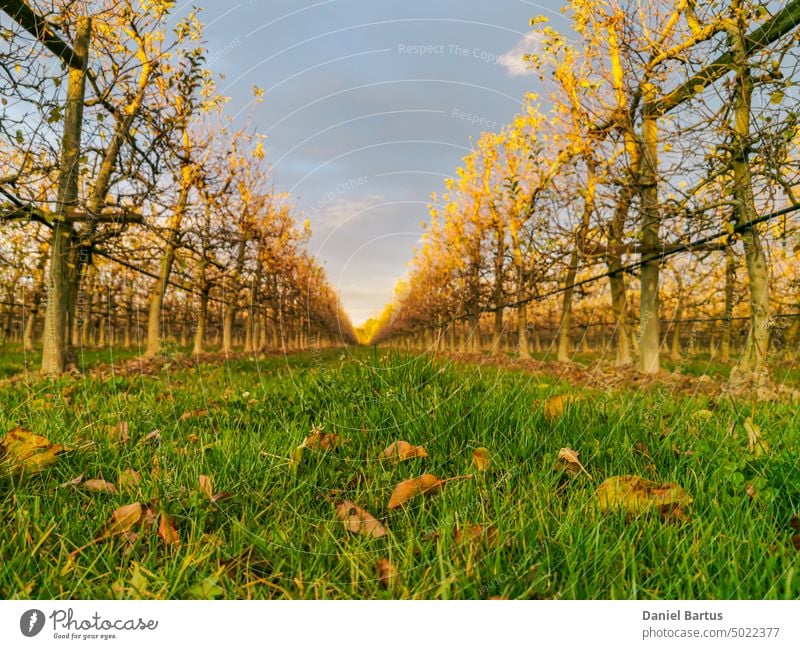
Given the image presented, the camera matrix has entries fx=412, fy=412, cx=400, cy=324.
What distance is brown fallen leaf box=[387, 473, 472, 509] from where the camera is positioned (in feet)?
5.87

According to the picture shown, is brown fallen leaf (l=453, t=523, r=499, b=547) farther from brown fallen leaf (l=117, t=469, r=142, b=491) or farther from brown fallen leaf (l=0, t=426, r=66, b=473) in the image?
brown fallen leaf (l=0, t=426, r=66, b=473)

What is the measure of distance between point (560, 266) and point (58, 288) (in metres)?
8.92

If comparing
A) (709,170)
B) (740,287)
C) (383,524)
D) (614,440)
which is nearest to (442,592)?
(383,524)

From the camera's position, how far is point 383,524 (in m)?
1.73

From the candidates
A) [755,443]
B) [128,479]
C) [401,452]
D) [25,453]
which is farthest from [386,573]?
[755,443]

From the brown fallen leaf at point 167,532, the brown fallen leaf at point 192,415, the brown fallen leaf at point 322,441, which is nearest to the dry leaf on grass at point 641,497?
the brown fallen leaf at point 322,441

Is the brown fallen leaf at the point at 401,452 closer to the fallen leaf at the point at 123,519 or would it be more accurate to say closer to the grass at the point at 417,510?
the grass at the point at 417,510

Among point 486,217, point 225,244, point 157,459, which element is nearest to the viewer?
point 157,459

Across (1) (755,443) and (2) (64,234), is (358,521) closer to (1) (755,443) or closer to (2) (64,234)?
(1) (755,443)

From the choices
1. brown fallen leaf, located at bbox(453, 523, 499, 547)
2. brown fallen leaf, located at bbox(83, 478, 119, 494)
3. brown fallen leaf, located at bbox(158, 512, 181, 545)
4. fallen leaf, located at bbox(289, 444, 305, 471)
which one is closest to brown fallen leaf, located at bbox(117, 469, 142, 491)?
brown fallen leaf, located at bbox(83, 478, 119, 494)

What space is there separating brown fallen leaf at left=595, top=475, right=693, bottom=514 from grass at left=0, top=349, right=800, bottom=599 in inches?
2.5

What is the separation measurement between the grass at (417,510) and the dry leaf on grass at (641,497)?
0.06 metres

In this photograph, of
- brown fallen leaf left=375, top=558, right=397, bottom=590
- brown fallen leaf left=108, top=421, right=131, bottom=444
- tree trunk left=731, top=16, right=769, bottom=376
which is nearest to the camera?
brown fallen leaf left=375, top=558, right=397, bottom=590
